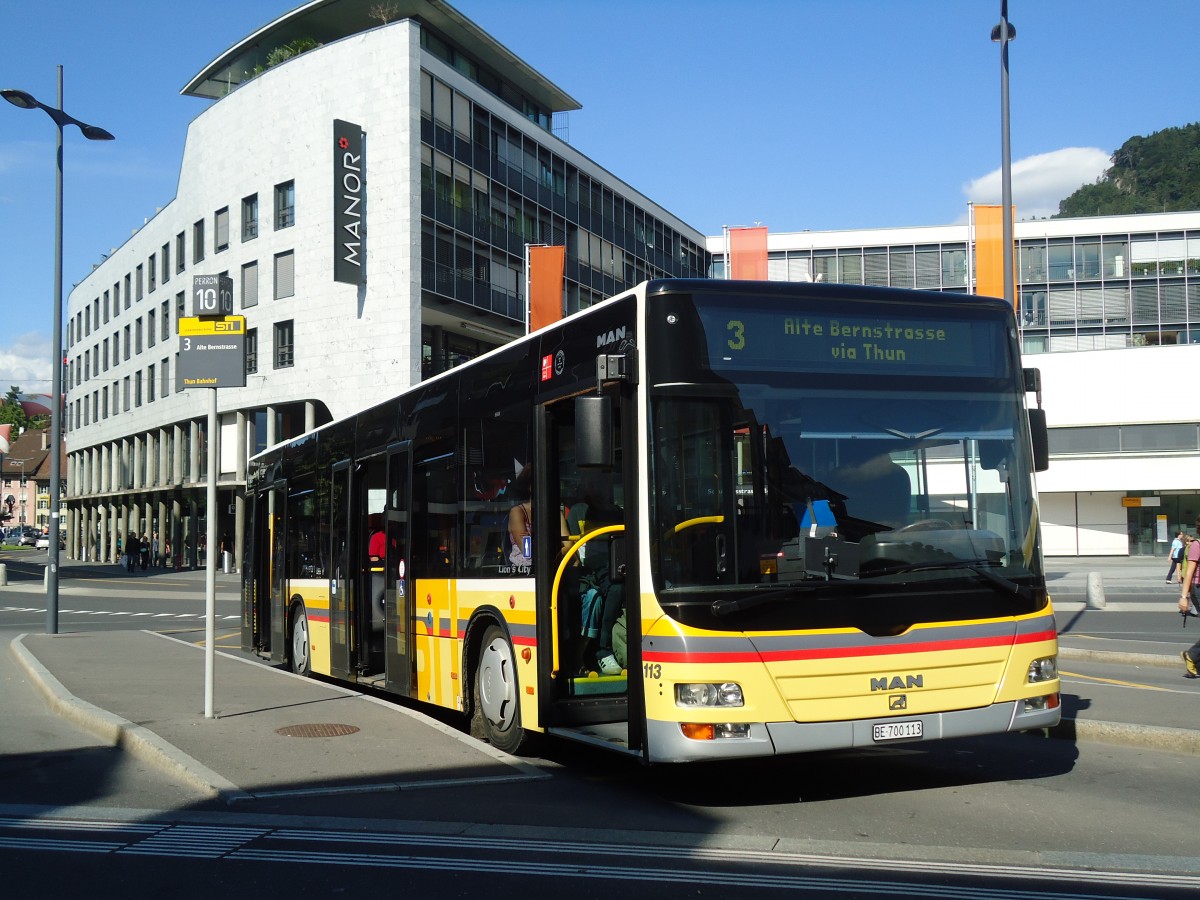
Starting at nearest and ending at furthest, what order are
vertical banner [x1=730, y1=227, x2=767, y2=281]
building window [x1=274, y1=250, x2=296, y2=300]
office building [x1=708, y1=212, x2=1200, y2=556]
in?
vertical banner [x1=730, y1=227, x2=767, y2=281] < building window [x1=274, y1=250, x2=296, y2=300] < office building [x1=708, y1=212, x2=1200, y2=556]

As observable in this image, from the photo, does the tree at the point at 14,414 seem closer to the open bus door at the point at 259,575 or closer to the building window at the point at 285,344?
the building window at the point at 285,344

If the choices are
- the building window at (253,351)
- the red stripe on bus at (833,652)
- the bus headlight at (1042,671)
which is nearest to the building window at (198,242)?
the building window at (253,351)

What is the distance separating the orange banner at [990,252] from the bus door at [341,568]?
1416 centimetres

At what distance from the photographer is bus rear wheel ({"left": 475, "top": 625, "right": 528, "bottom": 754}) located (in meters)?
9.09

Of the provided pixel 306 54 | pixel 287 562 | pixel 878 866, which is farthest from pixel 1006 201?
pixel 306 54

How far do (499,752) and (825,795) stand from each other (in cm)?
253

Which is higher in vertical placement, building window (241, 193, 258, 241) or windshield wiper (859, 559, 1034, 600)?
building window (241, 193, 258, 241)

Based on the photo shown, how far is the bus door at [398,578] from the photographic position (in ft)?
37.6

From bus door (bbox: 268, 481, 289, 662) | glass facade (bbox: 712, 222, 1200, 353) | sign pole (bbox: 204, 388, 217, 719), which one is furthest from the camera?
glass facade (bbox: 712, 222, 1200, 353)

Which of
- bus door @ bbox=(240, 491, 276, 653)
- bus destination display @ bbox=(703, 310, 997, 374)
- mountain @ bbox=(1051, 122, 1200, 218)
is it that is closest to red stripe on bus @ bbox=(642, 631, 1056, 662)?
bus destination display @ bbox=(703, 310, 997, 374)

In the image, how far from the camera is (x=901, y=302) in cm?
783

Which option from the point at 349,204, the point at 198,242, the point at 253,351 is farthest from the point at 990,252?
the point at 198,242

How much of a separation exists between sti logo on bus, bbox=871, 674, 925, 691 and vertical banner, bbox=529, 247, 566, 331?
26.6 m

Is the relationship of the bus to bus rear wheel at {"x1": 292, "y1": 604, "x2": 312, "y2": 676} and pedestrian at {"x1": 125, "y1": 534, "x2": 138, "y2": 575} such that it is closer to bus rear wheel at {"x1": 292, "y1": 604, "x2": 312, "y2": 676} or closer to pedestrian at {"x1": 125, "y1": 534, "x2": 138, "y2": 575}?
bus rear wheel at {"x1": 292, "y1": 604, "x2": 312, "y2": 676}
